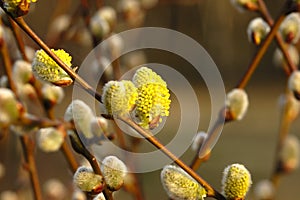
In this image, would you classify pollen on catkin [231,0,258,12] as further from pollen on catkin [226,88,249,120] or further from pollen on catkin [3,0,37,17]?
pollen on catkin [3,0,37,17]

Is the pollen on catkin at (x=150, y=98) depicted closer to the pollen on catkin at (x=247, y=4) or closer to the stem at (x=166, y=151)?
the stem at (x=166, y=151)

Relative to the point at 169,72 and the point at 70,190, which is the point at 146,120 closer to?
the point at 169,72

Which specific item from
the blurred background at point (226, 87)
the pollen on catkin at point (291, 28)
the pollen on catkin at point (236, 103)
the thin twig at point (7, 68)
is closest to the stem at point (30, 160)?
the thin twig at point (7, 68)

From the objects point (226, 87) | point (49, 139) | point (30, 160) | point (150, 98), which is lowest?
point (226, 87)

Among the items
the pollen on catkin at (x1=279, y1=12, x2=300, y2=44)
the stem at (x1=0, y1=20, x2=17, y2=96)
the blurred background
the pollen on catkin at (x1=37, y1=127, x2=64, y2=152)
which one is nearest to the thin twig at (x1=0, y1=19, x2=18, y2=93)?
the stem at (x1=0, y1=20, x2=17, y2=96)

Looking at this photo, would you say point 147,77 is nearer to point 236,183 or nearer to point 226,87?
point 236,183

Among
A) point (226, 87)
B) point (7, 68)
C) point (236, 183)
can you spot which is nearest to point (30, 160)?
point (7, 68)
